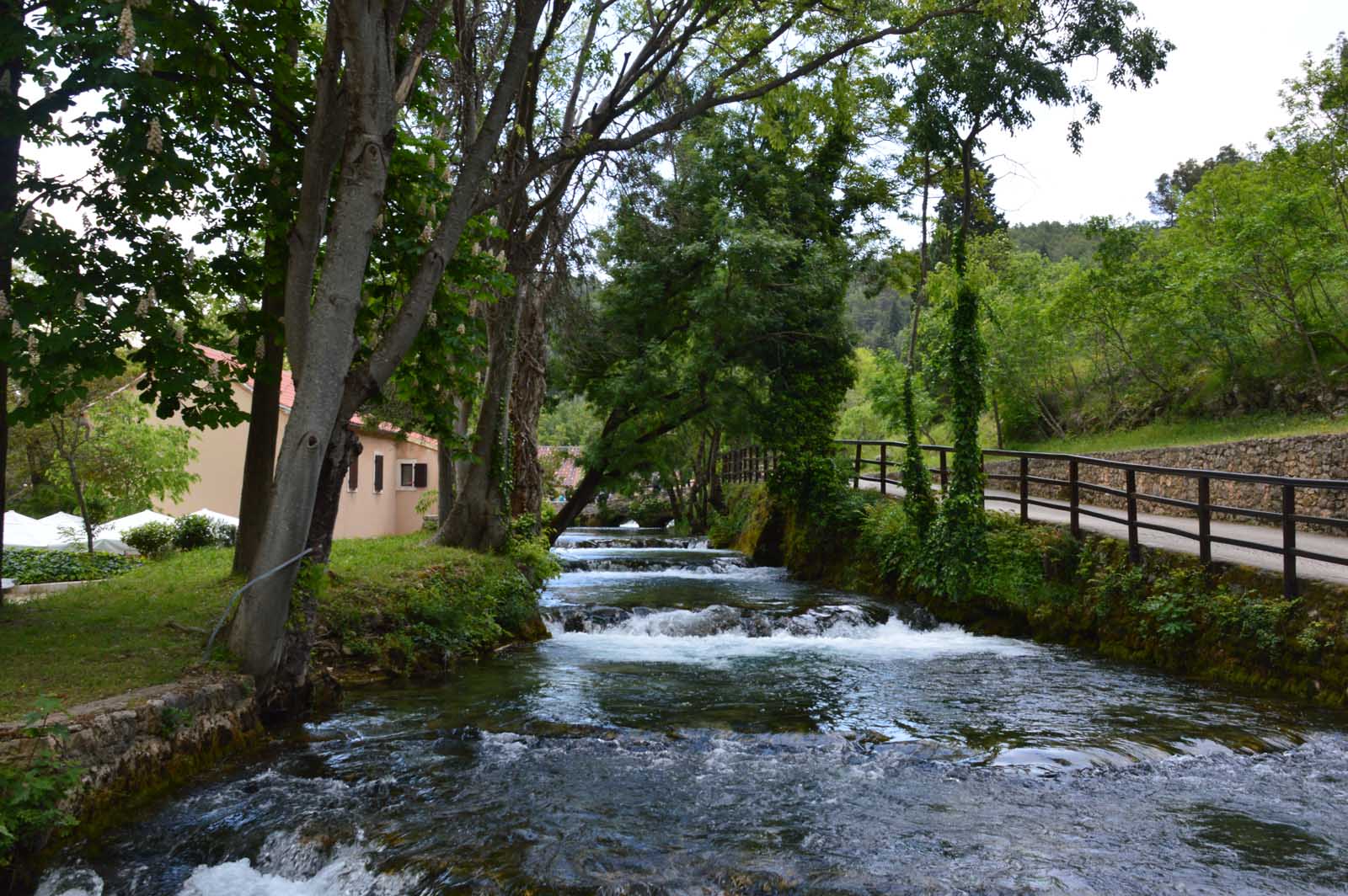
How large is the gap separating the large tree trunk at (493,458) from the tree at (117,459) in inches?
266

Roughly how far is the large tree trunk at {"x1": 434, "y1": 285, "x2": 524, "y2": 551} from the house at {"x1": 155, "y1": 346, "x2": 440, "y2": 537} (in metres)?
4.13

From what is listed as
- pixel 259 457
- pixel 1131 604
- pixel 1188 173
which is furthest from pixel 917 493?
pixel 1188 173

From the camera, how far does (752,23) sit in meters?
12.2

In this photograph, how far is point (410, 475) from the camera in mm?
31219

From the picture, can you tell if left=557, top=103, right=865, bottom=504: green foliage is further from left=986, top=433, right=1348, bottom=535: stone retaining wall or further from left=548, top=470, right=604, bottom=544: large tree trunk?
left=986, top=433, right=1348, bottom=535: stone retaining wall

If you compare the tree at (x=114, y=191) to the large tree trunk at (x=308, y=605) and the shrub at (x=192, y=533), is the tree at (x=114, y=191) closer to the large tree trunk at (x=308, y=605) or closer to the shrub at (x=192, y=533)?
the large tree trunk at (x=308, y=605)

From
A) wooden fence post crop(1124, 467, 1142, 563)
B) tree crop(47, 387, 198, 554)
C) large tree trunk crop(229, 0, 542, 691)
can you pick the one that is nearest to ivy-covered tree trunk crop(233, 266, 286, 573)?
large tree trunk crop(229, 0, 542, 691)

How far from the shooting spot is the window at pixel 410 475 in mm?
30875

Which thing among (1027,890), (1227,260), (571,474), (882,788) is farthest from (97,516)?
(571,474)

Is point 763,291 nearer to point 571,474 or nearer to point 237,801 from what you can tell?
point 237,801

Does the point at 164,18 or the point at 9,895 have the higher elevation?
the point at 164,18

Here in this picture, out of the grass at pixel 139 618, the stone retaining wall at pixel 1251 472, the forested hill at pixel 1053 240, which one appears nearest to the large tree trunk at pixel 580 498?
the grass at pixel 139 618

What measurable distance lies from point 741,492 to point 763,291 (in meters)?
10.9

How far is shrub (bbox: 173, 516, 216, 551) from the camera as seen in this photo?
17953 mm
